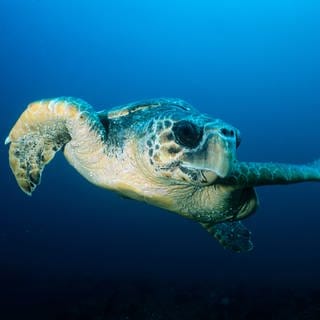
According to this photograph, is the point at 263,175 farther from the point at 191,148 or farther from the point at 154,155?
the point at 154,155

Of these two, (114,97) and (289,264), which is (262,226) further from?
(114,97)

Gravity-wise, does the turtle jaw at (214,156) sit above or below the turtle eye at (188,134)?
below

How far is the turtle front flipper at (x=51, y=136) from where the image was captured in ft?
10.1

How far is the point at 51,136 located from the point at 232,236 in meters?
2.67

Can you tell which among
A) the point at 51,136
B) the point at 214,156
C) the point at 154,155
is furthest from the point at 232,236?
the point at 51,136

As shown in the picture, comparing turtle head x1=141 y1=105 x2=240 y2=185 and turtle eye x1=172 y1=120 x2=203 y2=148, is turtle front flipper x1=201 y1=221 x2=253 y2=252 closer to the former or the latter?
turtle head x1=141 y1=105 x2=240 y2=185

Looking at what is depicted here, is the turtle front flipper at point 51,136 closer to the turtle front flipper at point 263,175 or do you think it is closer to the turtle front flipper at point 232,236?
the turtle front flipper at point 263,175

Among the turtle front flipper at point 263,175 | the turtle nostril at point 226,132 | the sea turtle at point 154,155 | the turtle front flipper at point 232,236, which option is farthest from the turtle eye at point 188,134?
the turtle front flipper at point 232,236

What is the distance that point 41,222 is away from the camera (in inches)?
1006

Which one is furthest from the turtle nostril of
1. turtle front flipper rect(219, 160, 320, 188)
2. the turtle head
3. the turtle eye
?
turtle front flipper rect(219, 160, 320, 188)

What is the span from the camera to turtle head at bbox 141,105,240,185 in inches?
93.6

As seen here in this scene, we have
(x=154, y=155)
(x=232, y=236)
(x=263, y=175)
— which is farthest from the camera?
(x=232, y=236)

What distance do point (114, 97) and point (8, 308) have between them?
88.2 metres

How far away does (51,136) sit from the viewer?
3479 millimetres
